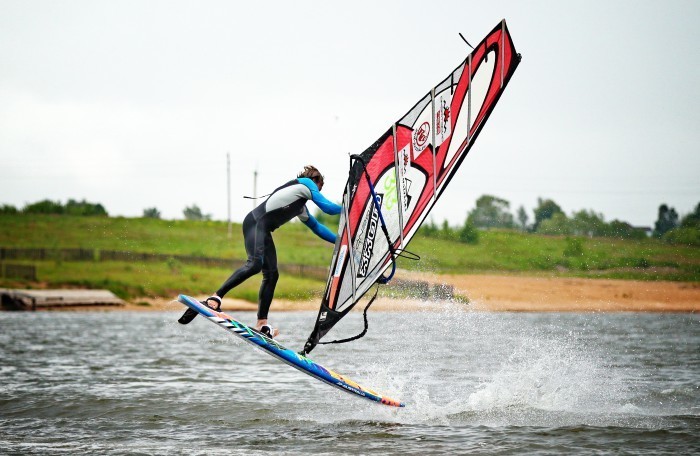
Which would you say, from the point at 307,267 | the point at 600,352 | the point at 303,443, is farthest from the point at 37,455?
the point at 307,267

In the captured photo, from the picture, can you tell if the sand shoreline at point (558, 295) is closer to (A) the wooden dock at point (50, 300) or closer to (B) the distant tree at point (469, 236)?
(A) the wooden dock at point (50, 300)

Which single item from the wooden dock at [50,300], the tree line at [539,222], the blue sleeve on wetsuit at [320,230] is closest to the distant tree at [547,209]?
the tree line at [539,222]

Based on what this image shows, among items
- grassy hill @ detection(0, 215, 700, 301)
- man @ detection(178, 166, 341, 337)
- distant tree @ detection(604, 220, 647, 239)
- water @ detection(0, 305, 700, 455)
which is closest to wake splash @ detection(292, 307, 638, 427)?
water @ detection(0, 305, 700, 455)

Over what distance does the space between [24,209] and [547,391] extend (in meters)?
50.2

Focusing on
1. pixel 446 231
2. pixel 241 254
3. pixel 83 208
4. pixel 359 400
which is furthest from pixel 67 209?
pixel 359 400

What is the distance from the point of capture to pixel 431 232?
39.6 metres

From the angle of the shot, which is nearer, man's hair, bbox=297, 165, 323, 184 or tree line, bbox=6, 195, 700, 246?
man's hair, bbox=297, 165, 323, 184

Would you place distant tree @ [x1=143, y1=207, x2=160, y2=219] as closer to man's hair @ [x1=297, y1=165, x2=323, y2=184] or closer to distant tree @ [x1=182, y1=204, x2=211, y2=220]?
distant tree @ [x1=182, y1=204, x2=211, y2=220]

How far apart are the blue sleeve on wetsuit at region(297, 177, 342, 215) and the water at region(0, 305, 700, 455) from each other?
2.22 metres

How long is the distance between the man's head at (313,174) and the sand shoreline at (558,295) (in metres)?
25.2

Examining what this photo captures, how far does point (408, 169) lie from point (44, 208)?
52441 mm

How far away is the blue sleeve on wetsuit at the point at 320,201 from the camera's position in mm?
7836

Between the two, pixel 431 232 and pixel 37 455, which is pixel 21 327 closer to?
pixel 37 455

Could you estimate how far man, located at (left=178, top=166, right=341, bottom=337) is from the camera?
26.0 feet
